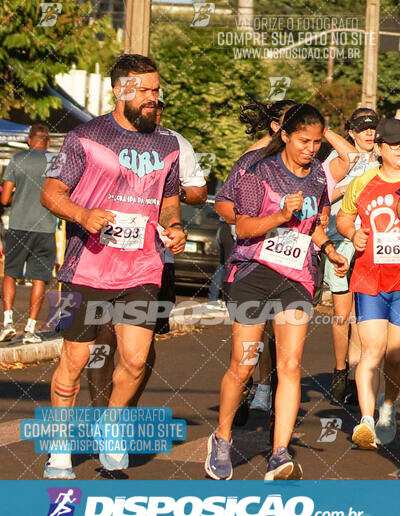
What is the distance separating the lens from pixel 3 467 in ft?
21.9

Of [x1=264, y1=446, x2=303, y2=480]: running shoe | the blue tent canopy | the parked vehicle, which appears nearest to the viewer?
[x1=264, y1=446, x2=303, y2=480]: running shoe

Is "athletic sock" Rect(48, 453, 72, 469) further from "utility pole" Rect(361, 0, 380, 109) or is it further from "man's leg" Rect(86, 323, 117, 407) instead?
"utility pole" Rect(361, 0, 380, 109)

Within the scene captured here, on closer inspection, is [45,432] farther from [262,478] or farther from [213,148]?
[213,148]

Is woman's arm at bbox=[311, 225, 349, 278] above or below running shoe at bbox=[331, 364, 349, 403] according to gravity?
above

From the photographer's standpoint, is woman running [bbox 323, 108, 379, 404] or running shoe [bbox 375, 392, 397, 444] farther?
woman running [bbox 323, 108, 379, 404]

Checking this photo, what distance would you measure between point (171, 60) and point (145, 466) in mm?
25418

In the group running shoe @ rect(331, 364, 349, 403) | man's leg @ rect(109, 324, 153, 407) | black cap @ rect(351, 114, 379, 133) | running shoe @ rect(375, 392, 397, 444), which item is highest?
black cap @ rect(351, 114, 379, 133)

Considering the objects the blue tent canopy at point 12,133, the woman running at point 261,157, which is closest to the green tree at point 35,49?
the blue tent canopy at point 12,133

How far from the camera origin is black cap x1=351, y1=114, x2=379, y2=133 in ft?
30.8

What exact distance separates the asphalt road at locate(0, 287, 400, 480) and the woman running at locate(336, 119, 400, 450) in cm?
32

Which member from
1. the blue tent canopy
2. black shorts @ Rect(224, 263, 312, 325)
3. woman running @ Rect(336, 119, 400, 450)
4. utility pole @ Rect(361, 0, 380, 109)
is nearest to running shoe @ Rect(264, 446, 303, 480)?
black shorts @ Rect(224, 263, 312, 325)

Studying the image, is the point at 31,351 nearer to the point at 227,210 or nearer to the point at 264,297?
the point at 227,210

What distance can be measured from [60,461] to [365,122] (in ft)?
13.3

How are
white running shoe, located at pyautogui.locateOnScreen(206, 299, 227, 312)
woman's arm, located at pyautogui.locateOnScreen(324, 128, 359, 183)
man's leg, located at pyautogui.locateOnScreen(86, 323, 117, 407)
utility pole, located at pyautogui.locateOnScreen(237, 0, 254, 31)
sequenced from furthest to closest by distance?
utility pole, located at pyautogui.locateOnScreen(237, 0, 254, 31) < white running shoe, located at pyautogui.locateOnScreen(206, 299, 227, 312) < woman's arm, located at pyautogui.locateOnScreen(324, 128, 359, 183) < man's leg, located at pyautogui.locateOnScreen(86, 323, 117, 407)
